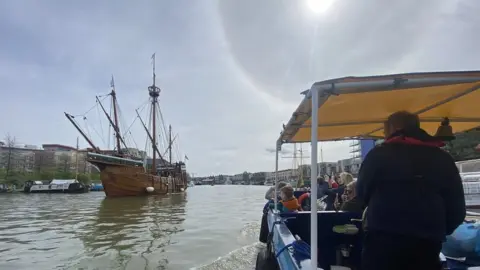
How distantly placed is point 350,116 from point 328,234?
1564mm

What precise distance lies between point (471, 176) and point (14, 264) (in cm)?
1395

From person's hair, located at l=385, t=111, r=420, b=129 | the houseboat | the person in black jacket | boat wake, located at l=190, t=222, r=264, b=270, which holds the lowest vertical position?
the houseboat

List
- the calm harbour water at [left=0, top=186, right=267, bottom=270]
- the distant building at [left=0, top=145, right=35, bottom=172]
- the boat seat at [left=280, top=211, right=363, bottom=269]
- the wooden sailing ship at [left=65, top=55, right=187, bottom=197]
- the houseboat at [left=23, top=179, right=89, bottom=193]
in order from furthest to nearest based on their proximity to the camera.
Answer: the distant building at [left=0, top=145, right=35, bottom=172]
the houseboat at [left=23, top=179, right=89, bottom=193]
the wooden sailing ship at [left=65, top=55, right=187, bottom=197]
the calm harbour water at [left=0, top=186, right=267, bottom=270]
the boat seat at [left=280, top=211, right=363, bottom=269]

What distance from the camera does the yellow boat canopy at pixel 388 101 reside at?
2.24 m

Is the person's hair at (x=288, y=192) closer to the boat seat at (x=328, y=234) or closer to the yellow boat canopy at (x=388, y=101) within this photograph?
the yellow boat canopy at (x=388, y=101)

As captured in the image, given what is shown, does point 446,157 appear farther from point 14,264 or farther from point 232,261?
point 14,264

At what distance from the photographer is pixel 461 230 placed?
3334mm

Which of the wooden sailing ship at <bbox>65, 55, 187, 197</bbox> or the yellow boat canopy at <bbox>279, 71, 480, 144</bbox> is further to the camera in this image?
the wooden sailing ship at <bbox>65, 55, 187, 197</bbox>

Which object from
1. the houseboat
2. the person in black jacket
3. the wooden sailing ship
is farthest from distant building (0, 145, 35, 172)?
the person in black jacket

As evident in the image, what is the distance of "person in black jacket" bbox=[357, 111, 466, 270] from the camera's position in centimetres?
175

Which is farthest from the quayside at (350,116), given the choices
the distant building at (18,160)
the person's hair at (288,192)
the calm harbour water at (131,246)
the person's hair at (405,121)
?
the distant building at (18,160)

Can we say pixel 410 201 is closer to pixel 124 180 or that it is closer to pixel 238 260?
pixel 238 260

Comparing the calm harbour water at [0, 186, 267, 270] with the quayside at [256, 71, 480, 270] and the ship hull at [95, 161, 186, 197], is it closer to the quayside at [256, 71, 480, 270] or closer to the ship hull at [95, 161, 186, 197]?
the quayside at [256, 71, 480, 270]

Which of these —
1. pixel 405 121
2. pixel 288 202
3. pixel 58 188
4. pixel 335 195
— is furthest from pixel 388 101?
pixel 58 188
